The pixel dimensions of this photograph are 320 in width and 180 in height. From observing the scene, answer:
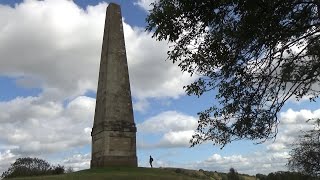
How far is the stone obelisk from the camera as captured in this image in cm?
2994

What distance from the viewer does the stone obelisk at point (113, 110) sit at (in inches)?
1179

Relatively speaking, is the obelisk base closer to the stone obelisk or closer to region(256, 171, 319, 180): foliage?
the stone obelisk

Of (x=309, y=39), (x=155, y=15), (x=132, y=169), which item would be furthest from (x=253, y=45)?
(x=132, y=169)

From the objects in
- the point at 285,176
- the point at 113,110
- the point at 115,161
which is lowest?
the point at 285,176

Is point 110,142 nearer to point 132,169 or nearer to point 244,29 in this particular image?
point 132,169

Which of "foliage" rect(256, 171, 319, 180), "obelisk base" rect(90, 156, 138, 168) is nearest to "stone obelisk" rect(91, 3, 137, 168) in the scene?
"obelisk base" rect(90, 156, 138, 168)

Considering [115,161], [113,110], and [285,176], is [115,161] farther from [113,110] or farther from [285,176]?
[285,176]

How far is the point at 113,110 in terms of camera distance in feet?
99.3

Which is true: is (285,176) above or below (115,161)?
below

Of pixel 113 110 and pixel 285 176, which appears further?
pixel 285 176

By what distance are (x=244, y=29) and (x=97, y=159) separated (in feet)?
73.2

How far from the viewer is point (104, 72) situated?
31094 mm

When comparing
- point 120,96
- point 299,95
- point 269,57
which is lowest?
point 299,95

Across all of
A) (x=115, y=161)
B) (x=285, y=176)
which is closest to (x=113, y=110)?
(x=115, y=161)
